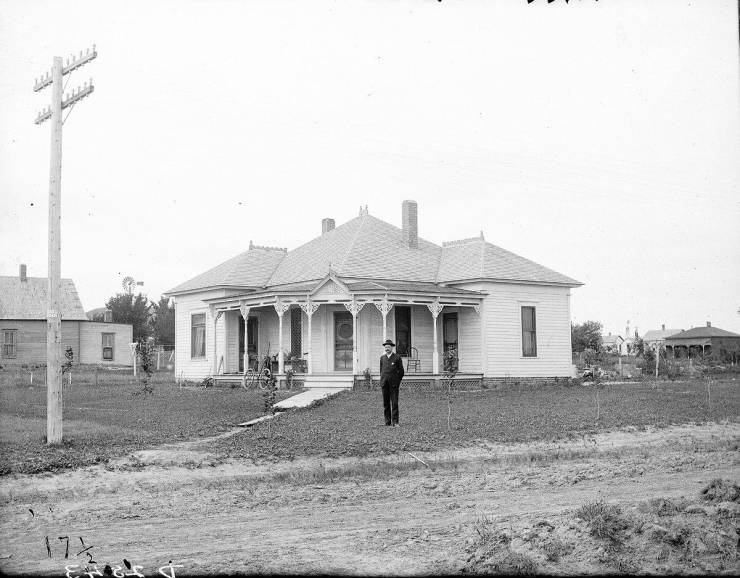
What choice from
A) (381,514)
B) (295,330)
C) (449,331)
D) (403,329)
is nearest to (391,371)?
(381,514)

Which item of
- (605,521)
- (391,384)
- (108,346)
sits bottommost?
(605,521)

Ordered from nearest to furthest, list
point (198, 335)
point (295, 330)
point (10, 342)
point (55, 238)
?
point (55, 238) → point (295, 330) → point (198, 335) → point (10, 342)

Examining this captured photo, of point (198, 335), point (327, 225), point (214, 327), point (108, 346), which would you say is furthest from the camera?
point (108, 346)

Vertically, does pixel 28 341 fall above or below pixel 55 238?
below

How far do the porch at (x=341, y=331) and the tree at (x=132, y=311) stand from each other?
38.5 metres

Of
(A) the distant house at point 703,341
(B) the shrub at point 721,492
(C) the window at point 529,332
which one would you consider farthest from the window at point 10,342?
(A) the distant house at point 703,341

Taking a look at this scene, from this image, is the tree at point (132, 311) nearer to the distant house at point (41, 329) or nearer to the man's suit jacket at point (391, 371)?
the distant house at point (41, 329)

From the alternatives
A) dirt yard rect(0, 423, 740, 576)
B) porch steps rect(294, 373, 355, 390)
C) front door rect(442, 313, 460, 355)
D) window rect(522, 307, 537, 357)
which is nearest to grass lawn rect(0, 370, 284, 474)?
dirt yard rect(0, 423, 740, 576)

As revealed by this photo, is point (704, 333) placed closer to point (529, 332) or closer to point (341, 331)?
point (529, 332)

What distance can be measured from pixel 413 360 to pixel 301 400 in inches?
319

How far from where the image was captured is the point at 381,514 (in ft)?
30.0

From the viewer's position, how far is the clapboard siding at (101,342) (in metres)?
50.3

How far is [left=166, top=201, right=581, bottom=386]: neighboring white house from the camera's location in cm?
2894

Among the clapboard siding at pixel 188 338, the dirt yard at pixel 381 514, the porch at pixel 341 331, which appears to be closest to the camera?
the dirt yard at pixel 381 514
